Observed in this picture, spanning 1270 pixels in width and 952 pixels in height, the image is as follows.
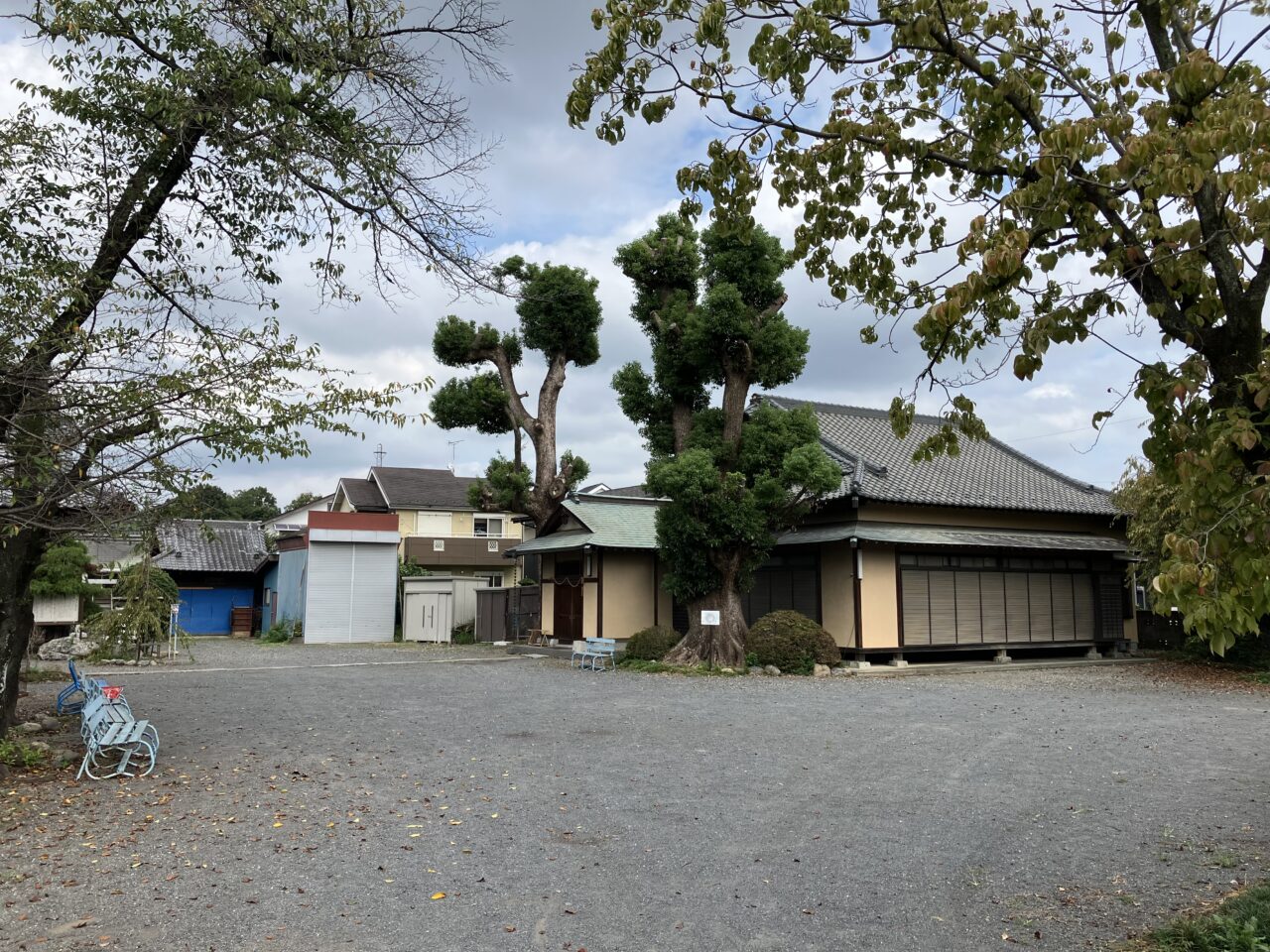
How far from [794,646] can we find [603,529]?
7.54 metres

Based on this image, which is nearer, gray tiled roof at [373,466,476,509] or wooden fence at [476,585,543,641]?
wooden fence at [476,585,543,641]

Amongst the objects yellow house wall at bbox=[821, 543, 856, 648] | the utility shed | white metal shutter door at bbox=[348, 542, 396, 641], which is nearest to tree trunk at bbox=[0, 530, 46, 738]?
yellow house wall at bbox=[821, 543, 856, 648]

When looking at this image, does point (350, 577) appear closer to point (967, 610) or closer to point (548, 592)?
point (548, 592)

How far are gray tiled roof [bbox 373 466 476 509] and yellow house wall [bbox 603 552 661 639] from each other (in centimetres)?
1704

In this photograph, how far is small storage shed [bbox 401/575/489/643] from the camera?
101 feet

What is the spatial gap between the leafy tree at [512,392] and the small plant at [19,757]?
15641 mm

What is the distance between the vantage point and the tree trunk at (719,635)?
19.0 metres

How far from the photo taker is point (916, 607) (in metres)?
20.0

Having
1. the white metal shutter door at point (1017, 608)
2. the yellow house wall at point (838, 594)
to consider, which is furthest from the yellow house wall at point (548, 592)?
the white metal shutter door at point (1017, 608)

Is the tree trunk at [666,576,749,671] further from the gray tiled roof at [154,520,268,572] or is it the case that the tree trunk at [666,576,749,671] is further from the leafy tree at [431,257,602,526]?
the gray tiled roof at [154,520,268,572]

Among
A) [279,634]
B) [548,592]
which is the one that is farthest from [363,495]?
[548,592]

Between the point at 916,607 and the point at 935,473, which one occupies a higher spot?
the point at 935,473

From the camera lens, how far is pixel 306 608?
101 feet

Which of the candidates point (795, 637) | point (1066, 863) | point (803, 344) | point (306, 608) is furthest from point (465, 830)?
point (306, 608)
